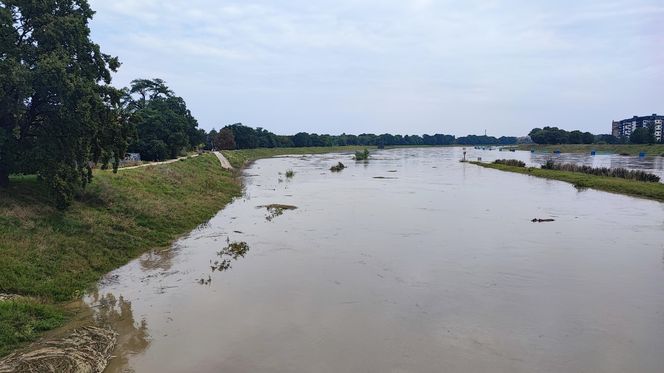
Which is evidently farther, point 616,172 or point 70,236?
point 616,172

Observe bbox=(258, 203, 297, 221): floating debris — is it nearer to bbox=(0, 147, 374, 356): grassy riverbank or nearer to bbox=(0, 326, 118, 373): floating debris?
bbox=(0, 147, 374, 356): grassy riverbank

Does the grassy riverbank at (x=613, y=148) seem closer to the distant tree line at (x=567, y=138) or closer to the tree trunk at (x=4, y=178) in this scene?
the distant tree line at (x=567, y=138)

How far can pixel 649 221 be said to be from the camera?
3102 centimetres

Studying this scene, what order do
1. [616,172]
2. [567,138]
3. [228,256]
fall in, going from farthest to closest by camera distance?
[567,138], [616,172], [228,256]

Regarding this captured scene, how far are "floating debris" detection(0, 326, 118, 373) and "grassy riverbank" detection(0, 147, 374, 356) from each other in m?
0.77

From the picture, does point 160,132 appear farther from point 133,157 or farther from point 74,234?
point 74,234

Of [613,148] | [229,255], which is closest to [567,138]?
[613,148]

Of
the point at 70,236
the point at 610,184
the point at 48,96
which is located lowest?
the point at 610,184

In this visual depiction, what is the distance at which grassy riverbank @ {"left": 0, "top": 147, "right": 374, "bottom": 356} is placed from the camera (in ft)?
44.9

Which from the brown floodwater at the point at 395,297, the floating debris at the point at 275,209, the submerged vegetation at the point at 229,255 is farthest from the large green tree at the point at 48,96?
the floating debris at the point at 275,209

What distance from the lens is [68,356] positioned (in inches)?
443

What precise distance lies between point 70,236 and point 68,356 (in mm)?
10237

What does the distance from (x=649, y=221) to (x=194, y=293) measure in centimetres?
2977

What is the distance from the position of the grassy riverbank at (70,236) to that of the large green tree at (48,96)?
1474mm
